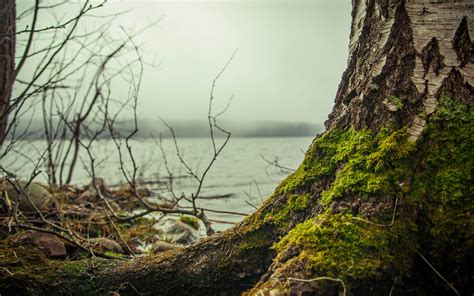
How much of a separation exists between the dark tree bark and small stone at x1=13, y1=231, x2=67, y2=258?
1.13 metres

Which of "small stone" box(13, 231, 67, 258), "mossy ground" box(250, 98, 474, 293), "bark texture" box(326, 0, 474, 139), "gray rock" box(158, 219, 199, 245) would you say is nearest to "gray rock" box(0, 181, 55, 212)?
"gray rock" box(158, 219, 199, 245)

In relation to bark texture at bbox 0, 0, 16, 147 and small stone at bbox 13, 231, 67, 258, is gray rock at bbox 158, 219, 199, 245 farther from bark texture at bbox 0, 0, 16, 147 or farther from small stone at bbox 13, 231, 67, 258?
bark texture at bbox 0, 0, 16, 147

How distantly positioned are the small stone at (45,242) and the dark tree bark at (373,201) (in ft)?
3.70

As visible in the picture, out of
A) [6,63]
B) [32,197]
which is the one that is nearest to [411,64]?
[6,63]

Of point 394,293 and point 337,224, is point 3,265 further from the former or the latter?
point 394,293

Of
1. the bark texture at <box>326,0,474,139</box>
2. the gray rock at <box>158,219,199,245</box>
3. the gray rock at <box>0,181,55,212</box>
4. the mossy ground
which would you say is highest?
the bark texture at <box>326,0,474,139</box>

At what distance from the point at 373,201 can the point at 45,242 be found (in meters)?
3.14

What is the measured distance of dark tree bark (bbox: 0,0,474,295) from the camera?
5.59 feet

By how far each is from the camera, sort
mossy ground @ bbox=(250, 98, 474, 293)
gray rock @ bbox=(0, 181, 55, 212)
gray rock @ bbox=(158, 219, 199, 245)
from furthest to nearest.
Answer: gray rock @ bbox=(158, 219, 199, 245) → gray rock @ bbox=(0, 181, 55, 212) → mossy ground @ bbox=(250, 98, 474, 293)

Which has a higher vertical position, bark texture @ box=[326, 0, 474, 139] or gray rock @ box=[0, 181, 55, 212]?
bark texture @ box=[326, 0, 474, 139]

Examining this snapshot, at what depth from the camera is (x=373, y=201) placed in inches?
72.4

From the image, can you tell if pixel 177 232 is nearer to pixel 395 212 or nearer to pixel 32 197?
pixel 32 197

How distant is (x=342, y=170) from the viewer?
206 cm

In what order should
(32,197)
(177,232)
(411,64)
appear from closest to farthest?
(411,64) → (32,197) → (177,232)
